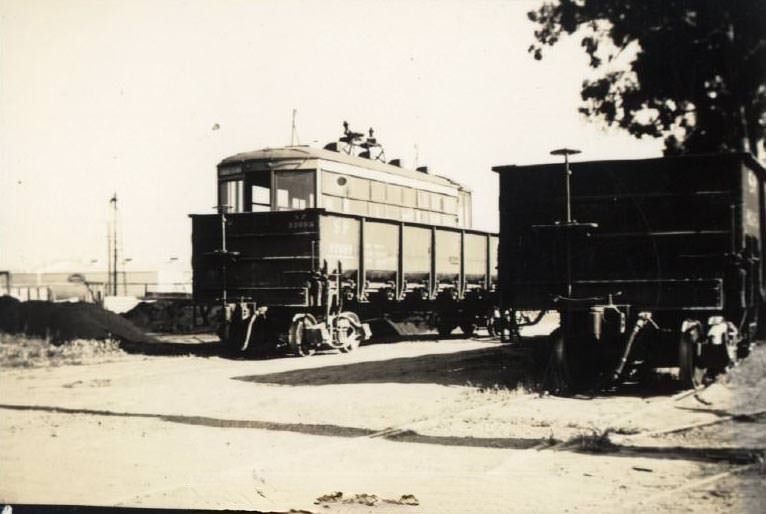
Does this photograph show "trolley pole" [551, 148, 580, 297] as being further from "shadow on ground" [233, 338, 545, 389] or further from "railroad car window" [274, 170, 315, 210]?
"railroad car window" [274, 170, 315, 210]

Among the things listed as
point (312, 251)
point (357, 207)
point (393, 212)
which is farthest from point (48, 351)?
point (393, 212)

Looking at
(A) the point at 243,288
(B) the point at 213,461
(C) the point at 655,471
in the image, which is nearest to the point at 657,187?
(C) the point at 655,471

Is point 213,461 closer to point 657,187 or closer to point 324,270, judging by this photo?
point 657,187

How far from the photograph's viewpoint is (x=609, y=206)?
8.91m

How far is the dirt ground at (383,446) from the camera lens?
4961mm

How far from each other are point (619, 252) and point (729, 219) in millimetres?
1204

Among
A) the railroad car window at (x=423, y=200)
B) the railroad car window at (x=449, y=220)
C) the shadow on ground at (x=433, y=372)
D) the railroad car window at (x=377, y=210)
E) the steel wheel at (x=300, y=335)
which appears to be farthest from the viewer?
the railroad car window at (x=449, y=220)

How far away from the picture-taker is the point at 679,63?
22.4ft

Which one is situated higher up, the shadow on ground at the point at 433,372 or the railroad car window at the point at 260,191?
the railroad car window at the point at 260,191

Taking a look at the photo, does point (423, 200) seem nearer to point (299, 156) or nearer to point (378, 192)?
point (378, 192)

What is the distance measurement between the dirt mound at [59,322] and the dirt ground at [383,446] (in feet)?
19.7

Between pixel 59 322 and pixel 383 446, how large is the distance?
12.0 metres

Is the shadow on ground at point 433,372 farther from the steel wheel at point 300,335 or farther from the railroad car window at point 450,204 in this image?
the railroad car window at point 450,204

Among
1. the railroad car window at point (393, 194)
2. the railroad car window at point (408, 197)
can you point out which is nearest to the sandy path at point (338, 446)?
the railroad car window at point (393, 194)
